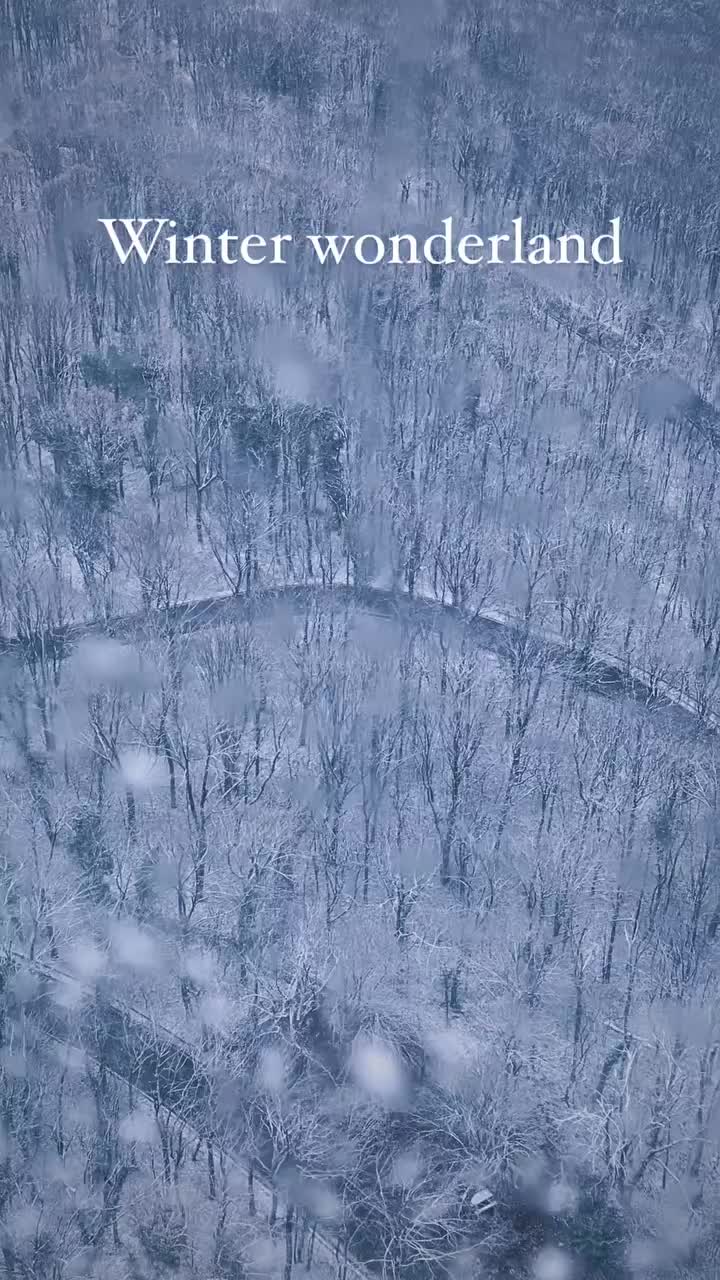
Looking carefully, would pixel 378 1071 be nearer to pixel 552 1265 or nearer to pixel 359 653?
pixel 552 1265

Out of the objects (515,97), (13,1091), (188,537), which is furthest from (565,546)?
(515,97)

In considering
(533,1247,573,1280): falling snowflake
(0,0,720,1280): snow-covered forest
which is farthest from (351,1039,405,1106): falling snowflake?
(533,1247,573,1280): falling snowflake

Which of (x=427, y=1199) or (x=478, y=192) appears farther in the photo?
(x=478, y=192)

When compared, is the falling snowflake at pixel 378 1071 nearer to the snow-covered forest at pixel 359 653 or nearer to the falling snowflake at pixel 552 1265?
the snow-covered forest at pixel 359 653

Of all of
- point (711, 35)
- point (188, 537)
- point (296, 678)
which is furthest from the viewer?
point (711, 35)

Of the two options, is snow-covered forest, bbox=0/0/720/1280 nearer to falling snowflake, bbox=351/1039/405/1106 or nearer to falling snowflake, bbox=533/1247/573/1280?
falling snowflake, bbox=533/1247/573/1280

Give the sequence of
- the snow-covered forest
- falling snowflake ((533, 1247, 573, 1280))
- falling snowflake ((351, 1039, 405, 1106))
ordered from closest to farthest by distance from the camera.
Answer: falling snowflake ((533, 1247, 573, 1280))
the snow-covered forest
falling snowflake ((351, 1039, 405, 1106))

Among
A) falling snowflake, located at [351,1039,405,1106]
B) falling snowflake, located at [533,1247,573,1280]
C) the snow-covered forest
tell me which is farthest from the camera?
falling snowflake, located at [351,1039,405,1106]

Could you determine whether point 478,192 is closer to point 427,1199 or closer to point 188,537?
point 188,537

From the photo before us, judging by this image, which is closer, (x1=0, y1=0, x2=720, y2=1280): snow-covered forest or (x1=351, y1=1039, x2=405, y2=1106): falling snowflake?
(x1=0, y1=0, x2=720, y2=1280): snow-covered forest
